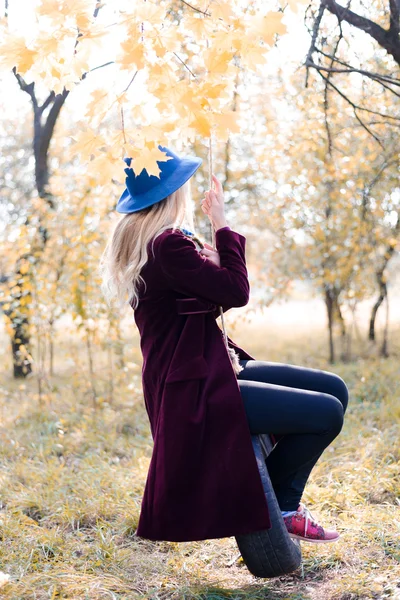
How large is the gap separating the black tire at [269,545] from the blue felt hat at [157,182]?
0.99m

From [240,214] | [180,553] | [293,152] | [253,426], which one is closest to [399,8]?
[293,152]

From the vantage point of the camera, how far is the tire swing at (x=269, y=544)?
7.68ft

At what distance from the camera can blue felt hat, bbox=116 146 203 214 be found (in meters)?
2.43

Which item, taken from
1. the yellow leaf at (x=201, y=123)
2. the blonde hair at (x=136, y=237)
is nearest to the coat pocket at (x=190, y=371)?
the blonde hair at (x=136, y=237)

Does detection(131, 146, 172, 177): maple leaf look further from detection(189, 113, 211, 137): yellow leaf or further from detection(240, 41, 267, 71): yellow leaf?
detection(240, 41, 267, 71): yellow leaf

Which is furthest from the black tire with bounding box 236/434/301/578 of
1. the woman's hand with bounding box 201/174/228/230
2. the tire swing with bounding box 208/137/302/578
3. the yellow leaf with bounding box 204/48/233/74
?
the yellow leaf with bounding box 204/48/233/74

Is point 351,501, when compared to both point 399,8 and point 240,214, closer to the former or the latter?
point 399,8

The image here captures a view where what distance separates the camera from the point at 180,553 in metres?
2.87

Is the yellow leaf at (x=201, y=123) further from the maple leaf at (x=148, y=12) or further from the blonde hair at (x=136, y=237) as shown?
the maple leaf at (x=148, y=12)

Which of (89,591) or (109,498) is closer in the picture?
(89,591)

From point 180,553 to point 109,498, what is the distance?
69 cm

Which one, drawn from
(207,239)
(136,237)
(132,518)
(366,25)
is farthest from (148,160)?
(207,239)

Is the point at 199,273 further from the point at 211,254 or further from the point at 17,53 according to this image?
the point at 17,53

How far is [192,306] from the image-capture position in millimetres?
2355
